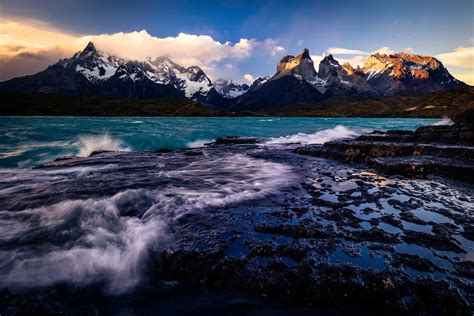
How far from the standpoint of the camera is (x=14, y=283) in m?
5.00

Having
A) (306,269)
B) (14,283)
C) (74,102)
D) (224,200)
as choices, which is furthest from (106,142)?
(74,102)

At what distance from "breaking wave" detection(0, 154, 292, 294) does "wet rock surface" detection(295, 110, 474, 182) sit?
6.00m

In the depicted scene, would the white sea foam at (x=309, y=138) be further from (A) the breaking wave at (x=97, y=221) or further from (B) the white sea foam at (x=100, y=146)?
(A) the breaking wave at (x=97, y=221)

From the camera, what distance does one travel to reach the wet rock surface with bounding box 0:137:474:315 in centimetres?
436

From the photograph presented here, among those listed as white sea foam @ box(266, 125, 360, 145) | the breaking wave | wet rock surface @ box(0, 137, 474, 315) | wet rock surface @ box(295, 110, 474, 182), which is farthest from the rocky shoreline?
white sea foam @ box(266, 125, 360, 145)

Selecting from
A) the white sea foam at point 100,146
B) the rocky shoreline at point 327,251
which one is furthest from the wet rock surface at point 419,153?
the white sea foam at point 100,146

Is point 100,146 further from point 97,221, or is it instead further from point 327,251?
point 327,251

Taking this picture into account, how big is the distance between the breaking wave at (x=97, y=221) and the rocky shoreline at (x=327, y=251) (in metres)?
0.32

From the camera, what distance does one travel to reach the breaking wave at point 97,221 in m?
5.40

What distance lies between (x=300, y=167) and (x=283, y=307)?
12558 millimetres

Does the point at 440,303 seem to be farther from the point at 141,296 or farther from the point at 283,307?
the point at 141,296

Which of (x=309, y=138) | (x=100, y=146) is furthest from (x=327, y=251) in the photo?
(x=309, y=138)

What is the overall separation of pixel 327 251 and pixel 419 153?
15.2m

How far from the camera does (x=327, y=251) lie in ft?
18.7
